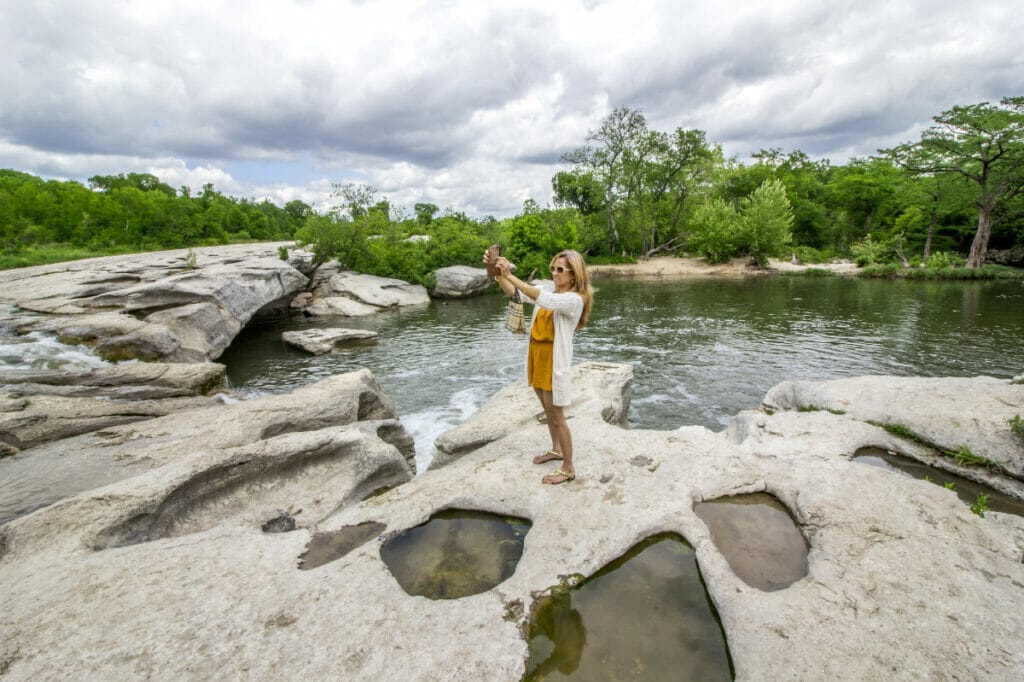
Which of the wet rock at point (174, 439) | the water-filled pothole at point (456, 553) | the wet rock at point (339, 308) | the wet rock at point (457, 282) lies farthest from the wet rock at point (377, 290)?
the water-filled pothole at point (456, 553)

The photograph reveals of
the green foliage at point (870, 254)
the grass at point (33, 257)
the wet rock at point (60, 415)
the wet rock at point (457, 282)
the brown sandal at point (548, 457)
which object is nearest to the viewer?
the brown sandal at point (548, 457)

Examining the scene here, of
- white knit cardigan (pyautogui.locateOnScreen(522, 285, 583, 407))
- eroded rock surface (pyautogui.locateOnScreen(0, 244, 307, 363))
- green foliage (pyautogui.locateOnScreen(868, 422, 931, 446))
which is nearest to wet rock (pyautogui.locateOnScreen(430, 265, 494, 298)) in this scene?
eroded rock surface (pyautogui.locateOnScreen(0, 244, 307, 363))

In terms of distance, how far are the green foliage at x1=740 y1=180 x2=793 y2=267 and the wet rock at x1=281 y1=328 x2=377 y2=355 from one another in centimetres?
4188

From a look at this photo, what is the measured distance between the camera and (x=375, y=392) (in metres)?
10.0

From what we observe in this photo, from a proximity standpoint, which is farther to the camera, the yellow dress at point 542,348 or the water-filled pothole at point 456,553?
the yellow dress at point 542,348

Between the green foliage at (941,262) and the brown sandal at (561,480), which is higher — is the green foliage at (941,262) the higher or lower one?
the higher one

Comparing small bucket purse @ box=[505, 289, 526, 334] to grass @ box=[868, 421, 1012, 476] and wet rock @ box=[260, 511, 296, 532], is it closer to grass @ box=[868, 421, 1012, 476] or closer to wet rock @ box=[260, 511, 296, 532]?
wet rock @ box=[260, 511, 296, 532]

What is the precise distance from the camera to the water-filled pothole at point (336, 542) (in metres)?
4.12

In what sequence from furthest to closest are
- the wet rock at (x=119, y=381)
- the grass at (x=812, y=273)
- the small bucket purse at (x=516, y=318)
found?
the grass at (x=812, y=273)
the wet rock at (x=119, y=381)
the small bucket purse at (x=516, y=318)

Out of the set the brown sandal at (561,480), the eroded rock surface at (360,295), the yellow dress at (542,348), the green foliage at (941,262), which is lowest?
the eroded rock surface at (360,295)

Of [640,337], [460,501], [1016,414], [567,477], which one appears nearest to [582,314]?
[567,477]

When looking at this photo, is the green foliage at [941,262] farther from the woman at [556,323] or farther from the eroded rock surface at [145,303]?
the eroded rock surface at [145,303]

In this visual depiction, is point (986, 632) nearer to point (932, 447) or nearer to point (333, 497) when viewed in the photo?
point (932, 447)

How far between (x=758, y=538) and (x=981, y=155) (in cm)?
4857
